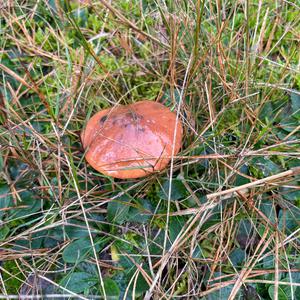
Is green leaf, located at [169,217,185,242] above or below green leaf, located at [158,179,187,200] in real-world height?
below

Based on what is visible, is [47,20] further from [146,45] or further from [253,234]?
[253,234]

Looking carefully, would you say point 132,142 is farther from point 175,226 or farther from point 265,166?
point 265,166

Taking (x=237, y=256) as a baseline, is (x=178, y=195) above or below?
above

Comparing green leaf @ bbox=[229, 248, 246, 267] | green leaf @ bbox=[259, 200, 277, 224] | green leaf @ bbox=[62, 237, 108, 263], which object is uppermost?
green leaf @ bbox=[259, 200, 277, 224]

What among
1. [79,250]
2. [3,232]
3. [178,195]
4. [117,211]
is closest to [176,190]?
[178,195]

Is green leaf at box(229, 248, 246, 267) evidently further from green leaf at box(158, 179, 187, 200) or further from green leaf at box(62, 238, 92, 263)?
green leaf at box(62, 238, 92, 263)

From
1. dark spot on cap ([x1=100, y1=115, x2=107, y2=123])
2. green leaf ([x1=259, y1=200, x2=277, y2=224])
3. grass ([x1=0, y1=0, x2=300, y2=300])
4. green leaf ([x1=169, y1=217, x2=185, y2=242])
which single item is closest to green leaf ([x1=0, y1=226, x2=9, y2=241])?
grass ([x1=0, y1=0, x2=300, y2=300])

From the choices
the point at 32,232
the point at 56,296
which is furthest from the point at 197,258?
the point at 32,232
